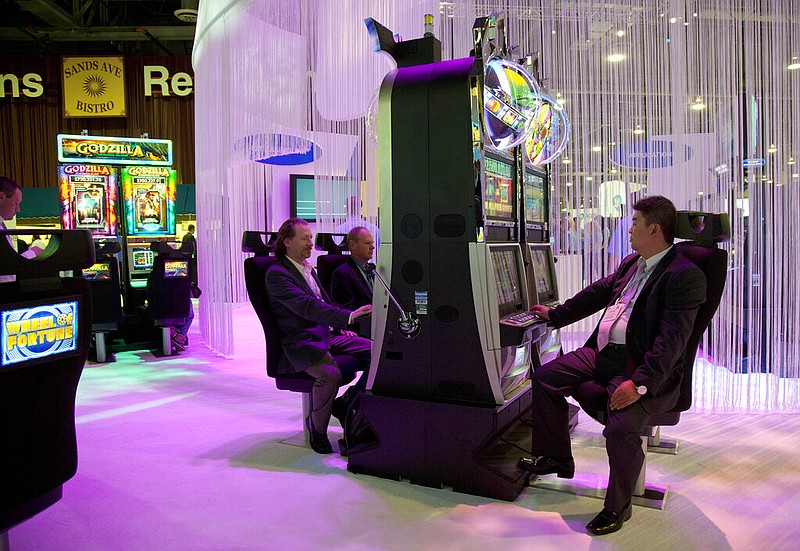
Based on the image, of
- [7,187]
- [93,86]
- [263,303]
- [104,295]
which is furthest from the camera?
[93,86]

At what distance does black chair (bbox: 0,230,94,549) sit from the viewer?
172 cm

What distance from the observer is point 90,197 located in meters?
6.86

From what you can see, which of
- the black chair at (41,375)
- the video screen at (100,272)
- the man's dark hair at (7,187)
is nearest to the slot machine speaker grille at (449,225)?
the black chair at (41,375)

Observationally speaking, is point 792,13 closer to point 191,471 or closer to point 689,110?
point 689,110

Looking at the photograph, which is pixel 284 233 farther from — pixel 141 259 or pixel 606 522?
pixel 141 259

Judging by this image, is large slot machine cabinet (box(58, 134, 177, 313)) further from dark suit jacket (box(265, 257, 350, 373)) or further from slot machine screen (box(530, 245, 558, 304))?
slot machine screen (box(530, 245, 558, 304))

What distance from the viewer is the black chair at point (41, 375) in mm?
1725

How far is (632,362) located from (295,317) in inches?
66.2

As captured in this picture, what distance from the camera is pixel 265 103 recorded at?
223 inches

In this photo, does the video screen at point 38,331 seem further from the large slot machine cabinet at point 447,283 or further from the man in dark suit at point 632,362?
the man in dark suit at point 632,362

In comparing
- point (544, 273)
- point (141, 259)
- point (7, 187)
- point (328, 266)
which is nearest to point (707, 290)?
point (544, 273)

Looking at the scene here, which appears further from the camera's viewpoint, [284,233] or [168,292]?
[168,292]

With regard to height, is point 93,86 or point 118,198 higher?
point 93,86

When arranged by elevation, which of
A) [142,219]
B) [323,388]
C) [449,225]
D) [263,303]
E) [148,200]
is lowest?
[323,388]
